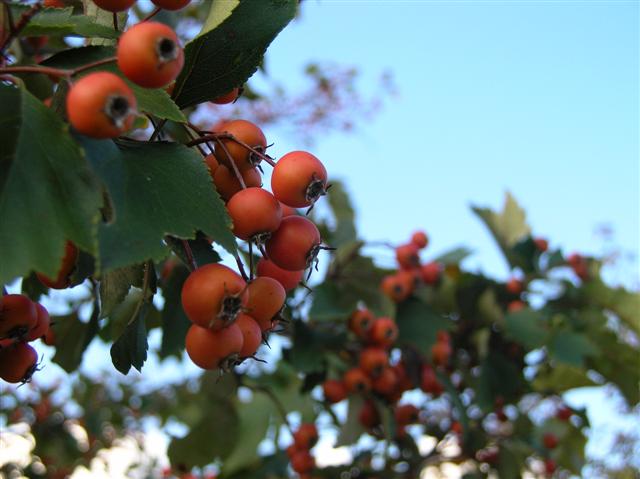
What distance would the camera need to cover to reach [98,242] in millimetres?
884

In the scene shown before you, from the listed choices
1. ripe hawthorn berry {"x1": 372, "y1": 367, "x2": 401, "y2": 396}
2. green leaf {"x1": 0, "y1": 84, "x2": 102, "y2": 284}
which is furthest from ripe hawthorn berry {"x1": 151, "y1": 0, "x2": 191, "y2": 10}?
ripe hawthorn berry {"x1": 372, "y1": 367, "x2": 401, "y2": 396}

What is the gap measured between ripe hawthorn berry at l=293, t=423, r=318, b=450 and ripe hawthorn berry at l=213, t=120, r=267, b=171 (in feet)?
6.87

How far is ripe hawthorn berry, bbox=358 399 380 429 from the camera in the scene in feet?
9.47

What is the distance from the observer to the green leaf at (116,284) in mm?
1174

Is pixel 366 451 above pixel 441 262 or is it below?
below

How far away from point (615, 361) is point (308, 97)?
3667 millimetres

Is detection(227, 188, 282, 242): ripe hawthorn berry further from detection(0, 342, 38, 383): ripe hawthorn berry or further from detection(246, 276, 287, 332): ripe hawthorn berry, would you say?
detection(0, 342, 38, 383): ripe hawthorn berry

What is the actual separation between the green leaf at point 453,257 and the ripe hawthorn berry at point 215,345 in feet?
8.54

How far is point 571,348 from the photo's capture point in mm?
2986

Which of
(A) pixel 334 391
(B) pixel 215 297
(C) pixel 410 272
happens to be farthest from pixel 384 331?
(B) pixel 215 297

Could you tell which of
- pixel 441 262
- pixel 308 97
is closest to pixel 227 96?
pixel 441 262

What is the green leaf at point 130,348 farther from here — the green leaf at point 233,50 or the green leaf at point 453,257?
the green leaf at point 453,257

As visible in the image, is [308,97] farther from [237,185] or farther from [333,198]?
[237,185]

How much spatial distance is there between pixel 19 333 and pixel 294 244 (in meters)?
0.51
